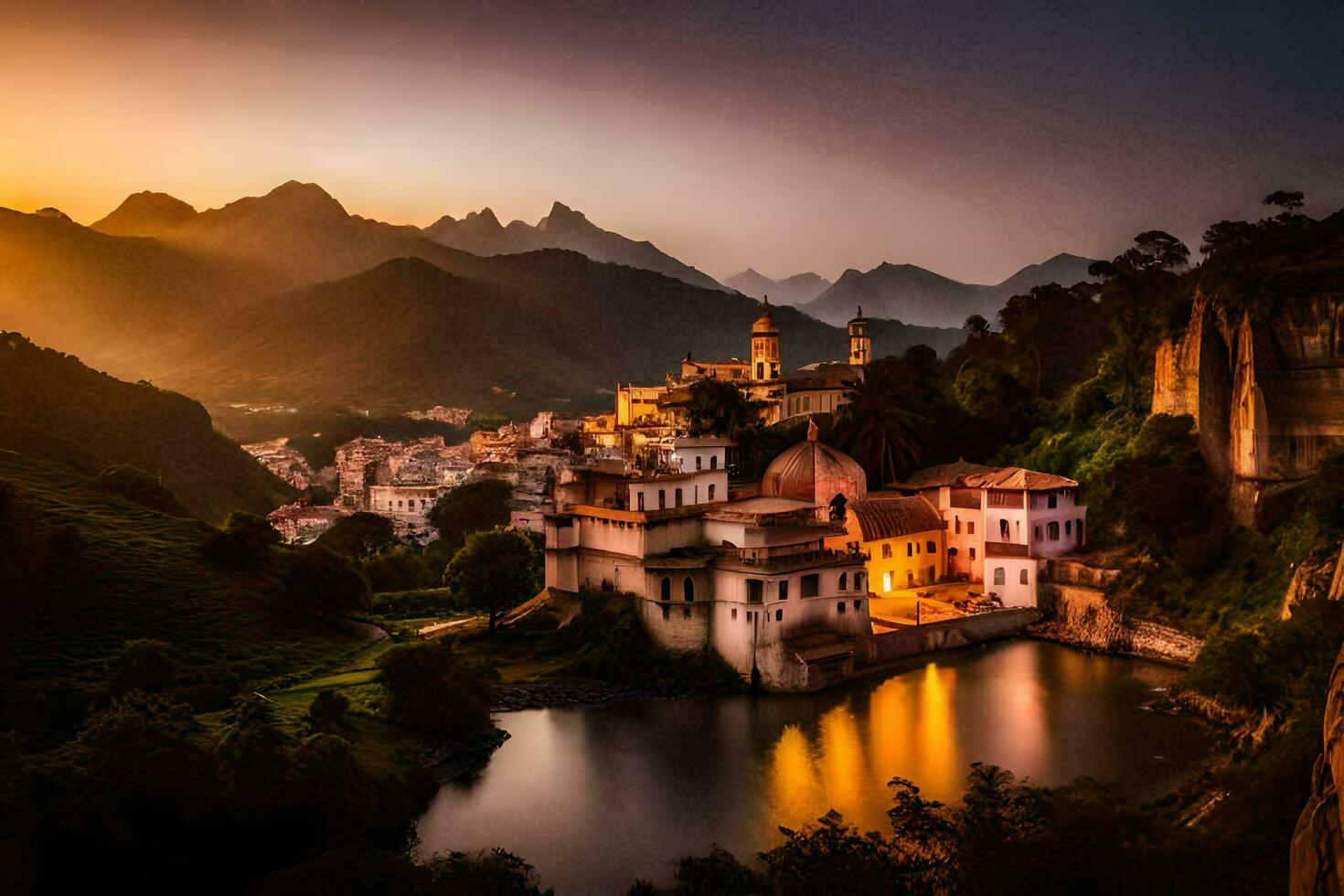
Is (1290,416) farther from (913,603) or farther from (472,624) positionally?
(472,624)

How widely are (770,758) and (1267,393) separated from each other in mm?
17445

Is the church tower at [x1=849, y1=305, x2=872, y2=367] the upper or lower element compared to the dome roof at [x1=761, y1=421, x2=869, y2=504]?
upper

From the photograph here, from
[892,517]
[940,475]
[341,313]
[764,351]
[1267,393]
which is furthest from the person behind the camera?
[341,313]

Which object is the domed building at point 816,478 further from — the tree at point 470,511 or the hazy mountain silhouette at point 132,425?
the hazy mountain silhouette at point 132,425

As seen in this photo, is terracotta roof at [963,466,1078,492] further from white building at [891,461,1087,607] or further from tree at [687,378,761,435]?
tree at [687,378,761,435]

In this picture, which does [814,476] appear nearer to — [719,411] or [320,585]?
[719,411]

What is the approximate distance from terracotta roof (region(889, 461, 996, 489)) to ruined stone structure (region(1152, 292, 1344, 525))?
7235 millimetres

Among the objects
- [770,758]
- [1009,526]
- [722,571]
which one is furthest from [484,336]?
[770,758]

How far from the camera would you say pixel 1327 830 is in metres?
7.19

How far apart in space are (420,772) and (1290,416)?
2387 cm

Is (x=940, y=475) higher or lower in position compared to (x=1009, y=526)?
higher

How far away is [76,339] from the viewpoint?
355 feet

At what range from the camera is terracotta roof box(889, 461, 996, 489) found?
3819 cm

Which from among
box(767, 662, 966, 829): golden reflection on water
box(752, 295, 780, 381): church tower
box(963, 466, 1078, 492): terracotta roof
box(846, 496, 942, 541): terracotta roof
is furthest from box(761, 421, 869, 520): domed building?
box(752, 295, 780, 381): church tower
